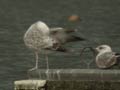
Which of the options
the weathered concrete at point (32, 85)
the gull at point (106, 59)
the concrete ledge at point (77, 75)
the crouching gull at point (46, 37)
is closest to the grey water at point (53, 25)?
the crouching gull at point (46, 37)

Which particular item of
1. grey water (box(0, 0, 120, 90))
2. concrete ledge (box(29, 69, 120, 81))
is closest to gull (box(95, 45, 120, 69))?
concrete ledge (box(29, 69, 120, 81))

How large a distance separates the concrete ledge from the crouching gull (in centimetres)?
58

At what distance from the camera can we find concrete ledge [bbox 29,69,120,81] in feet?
32.3

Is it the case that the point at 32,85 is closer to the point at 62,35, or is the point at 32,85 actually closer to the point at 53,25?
the point at 62,35

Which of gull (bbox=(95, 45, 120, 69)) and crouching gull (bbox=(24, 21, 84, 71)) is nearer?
gull (bbox=(95, 45, 120, 69))

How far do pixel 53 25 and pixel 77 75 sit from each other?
2168cm

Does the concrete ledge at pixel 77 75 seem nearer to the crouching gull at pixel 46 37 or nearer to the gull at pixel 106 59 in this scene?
the gull at pixel 106 59

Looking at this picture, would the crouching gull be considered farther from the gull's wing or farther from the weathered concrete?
the weathered concrete

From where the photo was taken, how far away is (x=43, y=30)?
10.7m

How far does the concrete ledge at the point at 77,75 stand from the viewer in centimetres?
986

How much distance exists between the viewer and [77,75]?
10.0 meters

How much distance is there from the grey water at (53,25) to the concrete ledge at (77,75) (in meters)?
1.28

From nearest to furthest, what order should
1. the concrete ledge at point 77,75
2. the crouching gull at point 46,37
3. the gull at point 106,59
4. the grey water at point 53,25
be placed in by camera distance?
the concrete ledge at point 77,75, the gull at point 106,59, the crouching gull at point 46,37, the grey water at point 53,25

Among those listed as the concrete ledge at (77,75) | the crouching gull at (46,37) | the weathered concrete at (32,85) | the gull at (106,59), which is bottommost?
A: the weathered concrete at (32,85)
